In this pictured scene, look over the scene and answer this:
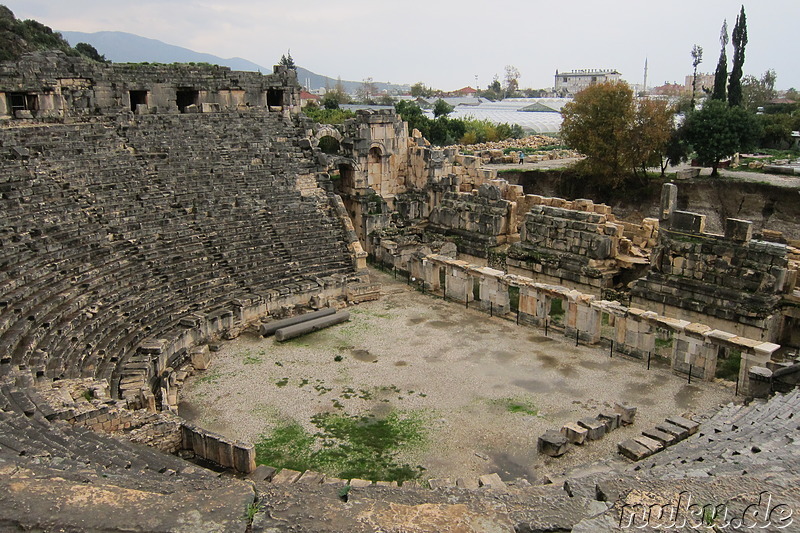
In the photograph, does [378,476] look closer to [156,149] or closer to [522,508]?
[522,508]

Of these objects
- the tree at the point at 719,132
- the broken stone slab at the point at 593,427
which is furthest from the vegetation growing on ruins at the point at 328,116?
the broken stone slab at the point at 593,427

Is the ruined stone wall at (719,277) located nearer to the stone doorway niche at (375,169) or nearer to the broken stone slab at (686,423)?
the broken stone slab at (686,423)

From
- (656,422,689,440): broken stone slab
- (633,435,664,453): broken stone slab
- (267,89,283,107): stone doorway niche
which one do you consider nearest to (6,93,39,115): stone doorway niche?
(267,89,283,107): stone doorway niche

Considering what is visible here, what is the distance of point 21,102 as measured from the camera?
2228 cm

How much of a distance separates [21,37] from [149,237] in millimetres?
32439

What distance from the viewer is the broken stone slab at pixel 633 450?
42.7ft

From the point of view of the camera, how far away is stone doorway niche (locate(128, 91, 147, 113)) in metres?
25.4

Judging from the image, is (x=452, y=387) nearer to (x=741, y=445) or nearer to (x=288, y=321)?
(x=288, y=321)

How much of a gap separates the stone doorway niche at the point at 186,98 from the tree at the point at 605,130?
19.5 m

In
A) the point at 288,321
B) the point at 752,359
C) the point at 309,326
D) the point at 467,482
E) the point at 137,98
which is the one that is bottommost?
the point at 467,482

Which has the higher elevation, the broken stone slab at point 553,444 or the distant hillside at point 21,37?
the distant hillside at point 21,37

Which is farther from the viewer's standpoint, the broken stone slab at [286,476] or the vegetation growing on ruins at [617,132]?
the vegetation growing on ruins at [617,132]

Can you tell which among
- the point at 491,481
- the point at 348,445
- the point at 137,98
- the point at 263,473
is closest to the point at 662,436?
the point at 491,481

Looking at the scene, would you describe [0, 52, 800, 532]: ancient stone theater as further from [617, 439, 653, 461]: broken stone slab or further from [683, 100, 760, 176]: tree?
[683, 100, 760, 176]: tree
